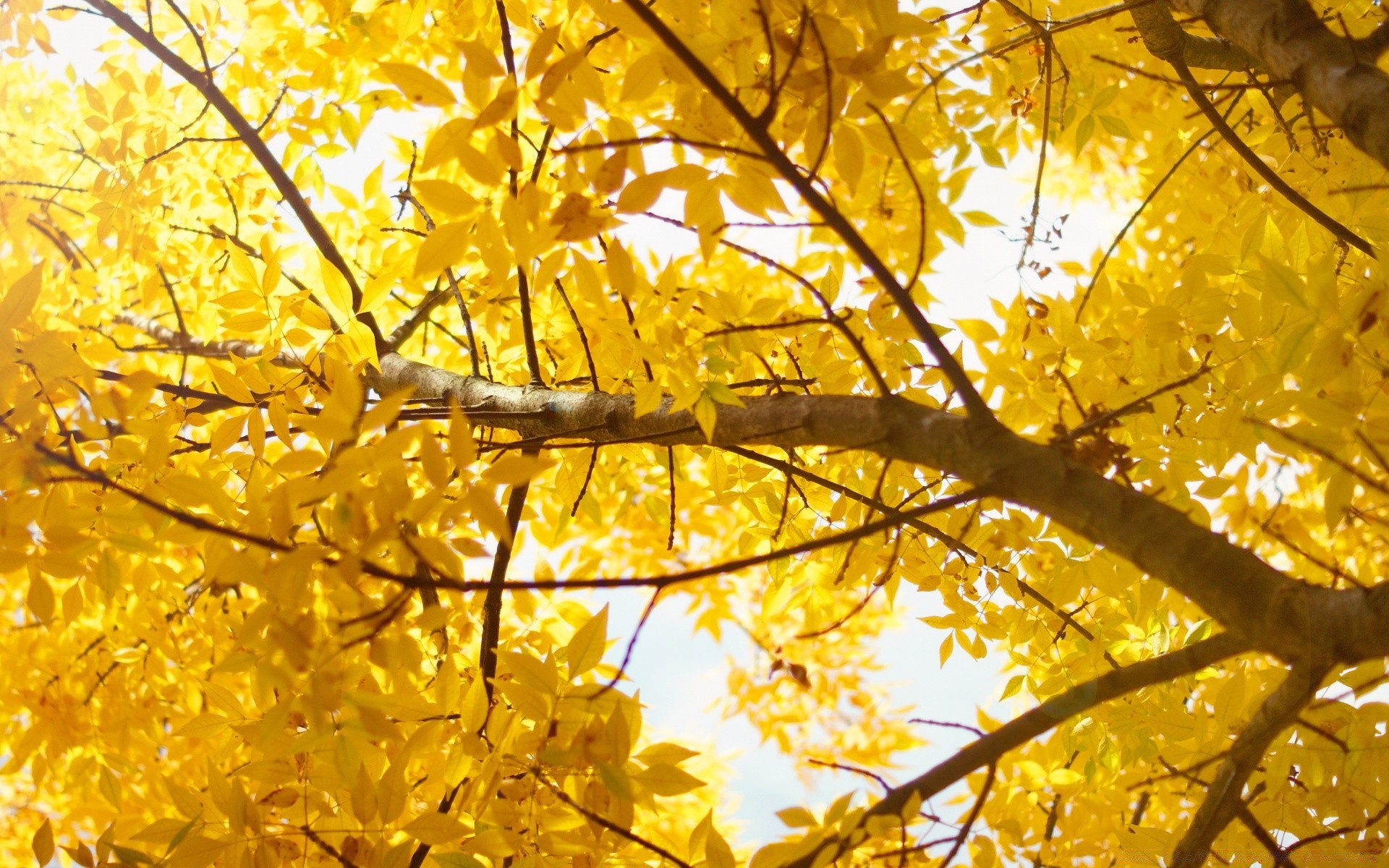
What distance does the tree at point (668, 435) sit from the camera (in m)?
0.81

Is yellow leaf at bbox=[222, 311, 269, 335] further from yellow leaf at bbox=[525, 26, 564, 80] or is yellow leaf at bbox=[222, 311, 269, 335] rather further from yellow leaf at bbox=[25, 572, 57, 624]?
yellow leaf at bbox=[525, 26, 564, 80]

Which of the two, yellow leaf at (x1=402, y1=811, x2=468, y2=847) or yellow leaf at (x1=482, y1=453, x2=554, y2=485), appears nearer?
yellow leaf at (x1=482, y1=453, x2=554, y2=485)

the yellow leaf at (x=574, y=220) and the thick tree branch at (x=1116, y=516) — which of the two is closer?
the thick tree branch at (x=1116, y=516)

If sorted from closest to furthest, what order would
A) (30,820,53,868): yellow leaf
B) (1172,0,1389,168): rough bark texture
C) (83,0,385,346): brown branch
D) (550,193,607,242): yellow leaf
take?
(550,193,607,242): yellow leaf < (1172,0,1389,168): rough bark texture < (30,820,53,868): yellow leaf < (83,0,385,346): brown branch

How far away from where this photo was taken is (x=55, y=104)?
10.6ft

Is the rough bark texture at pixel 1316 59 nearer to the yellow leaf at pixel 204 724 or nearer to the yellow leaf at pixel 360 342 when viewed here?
the yellow leaf at pixel 360 342

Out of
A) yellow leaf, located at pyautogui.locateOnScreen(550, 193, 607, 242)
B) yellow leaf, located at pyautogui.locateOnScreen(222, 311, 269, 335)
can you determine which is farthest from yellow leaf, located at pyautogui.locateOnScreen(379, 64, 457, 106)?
yellow leaf, located at pyautogui.locateOnScreen(222, 311, 269, 335)

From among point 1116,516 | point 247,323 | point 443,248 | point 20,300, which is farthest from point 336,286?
point 1116,516

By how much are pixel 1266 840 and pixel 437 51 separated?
259 centimetres

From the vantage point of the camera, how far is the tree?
0.81m

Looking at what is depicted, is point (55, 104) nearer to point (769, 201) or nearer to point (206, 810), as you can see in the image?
point (206, 810)

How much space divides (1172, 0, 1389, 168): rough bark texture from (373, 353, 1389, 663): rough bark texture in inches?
20.8

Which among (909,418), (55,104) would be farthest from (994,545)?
(55,104)

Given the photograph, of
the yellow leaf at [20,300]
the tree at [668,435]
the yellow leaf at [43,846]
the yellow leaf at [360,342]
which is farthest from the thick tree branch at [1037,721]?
the yellow leaf at [20,300]
